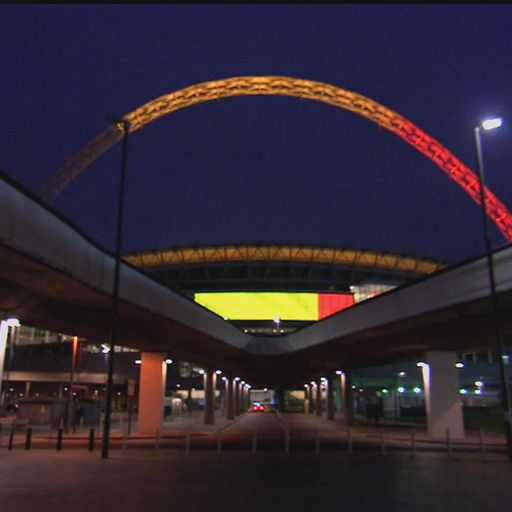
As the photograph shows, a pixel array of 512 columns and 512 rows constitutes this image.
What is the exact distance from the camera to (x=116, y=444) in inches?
1277

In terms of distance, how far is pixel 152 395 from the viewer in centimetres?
4569

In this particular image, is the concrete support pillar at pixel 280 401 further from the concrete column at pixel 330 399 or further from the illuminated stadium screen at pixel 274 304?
the concrete column at pixel 330 399

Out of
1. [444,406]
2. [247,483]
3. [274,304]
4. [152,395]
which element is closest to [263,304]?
[274,304]

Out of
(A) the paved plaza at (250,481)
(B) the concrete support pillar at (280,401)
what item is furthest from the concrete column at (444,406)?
(B) the concrete support pillar at (280,401)

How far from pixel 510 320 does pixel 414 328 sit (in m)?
4.78

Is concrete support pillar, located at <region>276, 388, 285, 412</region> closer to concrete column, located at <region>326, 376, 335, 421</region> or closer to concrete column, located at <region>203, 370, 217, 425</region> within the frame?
concrete column, located at <region>326, 376, 335, 421</region>

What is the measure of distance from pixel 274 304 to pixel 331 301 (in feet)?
33.9

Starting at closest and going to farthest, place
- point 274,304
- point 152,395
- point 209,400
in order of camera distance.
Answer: point 152,395 → point 209,400 → point 274,304

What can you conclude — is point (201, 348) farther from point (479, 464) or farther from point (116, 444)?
point (479, 464)

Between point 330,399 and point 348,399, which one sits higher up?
point 330,399

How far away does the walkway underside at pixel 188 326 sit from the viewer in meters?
22.0

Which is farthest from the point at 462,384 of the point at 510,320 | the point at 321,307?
the point at 510,320

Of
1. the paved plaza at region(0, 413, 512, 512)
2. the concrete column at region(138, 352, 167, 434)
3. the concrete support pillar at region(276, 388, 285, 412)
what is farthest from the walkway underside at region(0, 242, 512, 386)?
the concrete support pillar at region(276, 388, 285, 412)

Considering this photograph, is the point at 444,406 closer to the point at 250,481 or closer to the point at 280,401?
the point at 250,481
